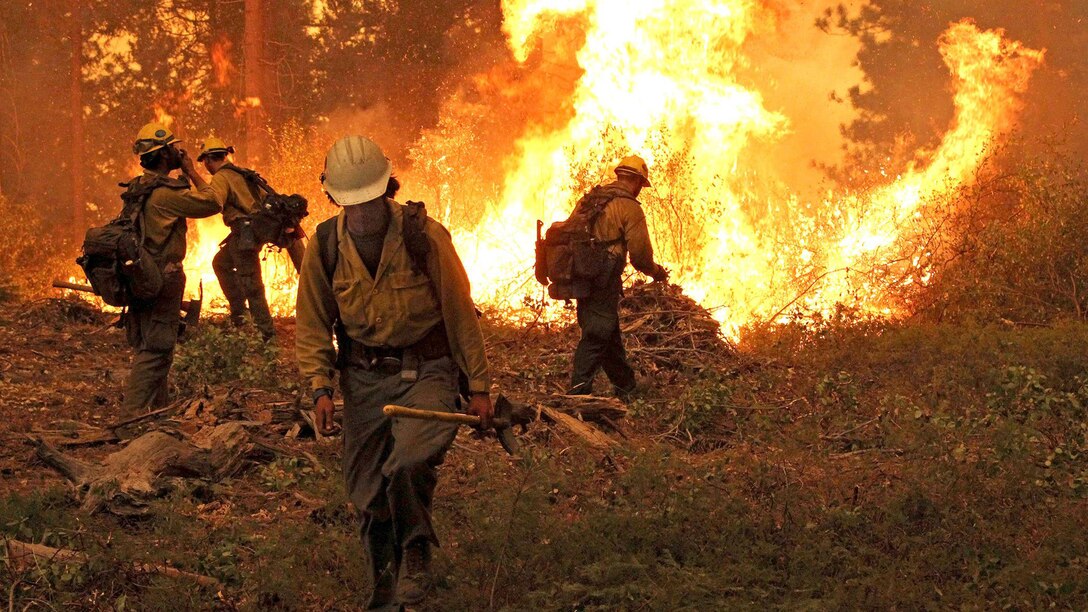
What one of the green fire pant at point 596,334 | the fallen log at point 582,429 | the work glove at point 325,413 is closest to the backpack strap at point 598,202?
the green fire pant at point 596,334

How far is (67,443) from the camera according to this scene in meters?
8.01

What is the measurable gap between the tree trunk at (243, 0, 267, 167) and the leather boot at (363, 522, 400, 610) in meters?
14.6

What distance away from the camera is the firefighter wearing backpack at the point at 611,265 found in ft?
30.1

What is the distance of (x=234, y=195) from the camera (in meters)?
10.6

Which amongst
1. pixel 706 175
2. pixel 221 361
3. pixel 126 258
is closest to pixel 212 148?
pixel 221 361

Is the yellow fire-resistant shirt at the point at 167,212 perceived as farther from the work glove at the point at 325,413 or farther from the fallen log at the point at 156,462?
the work glove at the point at 325,413

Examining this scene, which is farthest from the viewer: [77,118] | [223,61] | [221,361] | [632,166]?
[77,118]

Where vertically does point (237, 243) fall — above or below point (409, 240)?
above

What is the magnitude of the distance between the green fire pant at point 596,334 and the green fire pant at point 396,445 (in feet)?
13.4

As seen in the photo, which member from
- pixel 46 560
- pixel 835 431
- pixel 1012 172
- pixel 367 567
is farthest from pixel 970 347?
pixel 46 560

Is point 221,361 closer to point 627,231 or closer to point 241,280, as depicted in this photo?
point 241,280

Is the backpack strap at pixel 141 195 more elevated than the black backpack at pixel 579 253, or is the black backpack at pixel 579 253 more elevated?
the black backpack at pixel 579 253

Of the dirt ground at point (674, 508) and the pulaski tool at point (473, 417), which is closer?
the pulaski tool at point (473, 417)

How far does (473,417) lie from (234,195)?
632 cm
